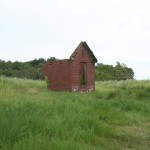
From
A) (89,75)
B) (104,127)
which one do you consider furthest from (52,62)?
(104,127)

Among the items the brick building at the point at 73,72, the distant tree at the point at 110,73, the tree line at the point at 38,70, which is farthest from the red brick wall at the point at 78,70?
the distant tree at the point at 110,73

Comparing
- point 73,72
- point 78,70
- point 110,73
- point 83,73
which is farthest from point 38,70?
point 73,72

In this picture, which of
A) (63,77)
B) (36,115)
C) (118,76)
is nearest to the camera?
(36,115)

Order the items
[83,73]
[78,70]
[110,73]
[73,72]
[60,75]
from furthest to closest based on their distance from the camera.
A: [110,73], [83,73], [78,70], [60,75], [73,72]

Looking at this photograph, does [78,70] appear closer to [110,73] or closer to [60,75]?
[60,75]

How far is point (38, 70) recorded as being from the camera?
59.6 meters

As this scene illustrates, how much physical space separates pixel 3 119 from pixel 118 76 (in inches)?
2411

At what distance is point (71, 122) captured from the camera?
8.27 m

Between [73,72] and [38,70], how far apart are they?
3336cm

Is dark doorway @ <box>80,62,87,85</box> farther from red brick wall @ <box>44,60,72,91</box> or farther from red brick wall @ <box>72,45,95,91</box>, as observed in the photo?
red brick wall @ <box>44,60,72,91</box>

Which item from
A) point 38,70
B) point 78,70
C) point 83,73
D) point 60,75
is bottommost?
point 60,75

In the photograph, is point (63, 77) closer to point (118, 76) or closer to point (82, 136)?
point (82, 136)

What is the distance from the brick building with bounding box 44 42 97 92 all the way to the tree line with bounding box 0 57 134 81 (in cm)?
2921

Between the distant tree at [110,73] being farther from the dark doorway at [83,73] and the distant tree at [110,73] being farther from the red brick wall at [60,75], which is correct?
the red brick wall at [60,75]
